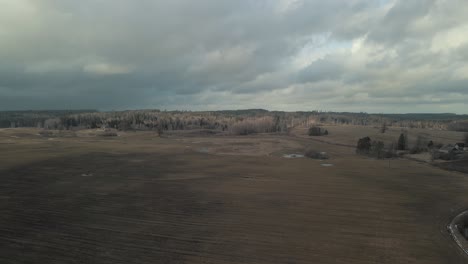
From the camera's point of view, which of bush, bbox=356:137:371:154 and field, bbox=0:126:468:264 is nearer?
field, bbox=0:126:468:264

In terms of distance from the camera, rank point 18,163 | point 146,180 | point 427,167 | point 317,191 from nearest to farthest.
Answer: point 317,191 → point 146,180 → point 18,163 → point 427,167

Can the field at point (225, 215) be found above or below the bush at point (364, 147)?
below

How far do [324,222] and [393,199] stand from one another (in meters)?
13.9

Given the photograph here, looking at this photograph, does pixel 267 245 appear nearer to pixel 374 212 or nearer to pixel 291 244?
pixel 291 244

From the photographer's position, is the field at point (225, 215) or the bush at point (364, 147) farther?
the bush at point (364, 147)

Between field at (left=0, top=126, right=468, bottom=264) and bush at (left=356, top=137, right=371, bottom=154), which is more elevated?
bush at (left=356, top=137, right=371, bottom=154)

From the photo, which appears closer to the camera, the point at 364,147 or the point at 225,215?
the point at 225,215

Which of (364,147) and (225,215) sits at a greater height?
(364,147)

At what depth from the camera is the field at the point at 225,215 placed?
21828 millimetres

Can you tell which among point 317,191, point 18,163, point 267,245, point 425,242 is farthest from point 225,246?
point 18,163

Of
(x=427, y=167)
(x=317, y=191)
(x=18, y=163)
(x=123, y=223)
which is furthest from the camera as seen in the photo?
(x=427, y=167)

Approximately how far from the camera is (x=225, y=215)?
3017 centimetres

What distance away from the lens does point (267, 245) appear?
23172 mm

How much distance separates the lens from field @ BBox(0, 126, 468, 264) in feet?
71.6
